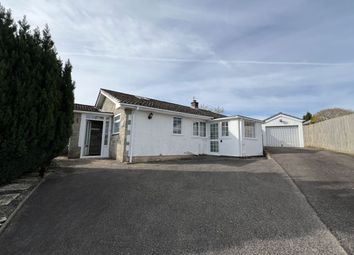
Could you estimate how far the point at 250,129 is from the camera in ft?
45.5

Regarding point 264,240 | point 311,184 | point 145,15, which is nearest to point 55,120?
point 145,15

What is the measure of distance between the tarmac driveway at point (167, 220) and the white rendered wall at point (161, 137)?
494 centimetres

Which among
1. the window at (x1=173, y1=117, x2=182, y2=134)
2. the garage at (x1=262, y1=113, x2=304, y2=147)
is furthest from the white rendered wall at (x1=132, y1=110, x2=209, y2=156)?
the garage at (x1=262, y1=113, x2=304, y2=147)

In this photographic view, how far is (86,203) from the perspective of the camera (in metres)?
4.49

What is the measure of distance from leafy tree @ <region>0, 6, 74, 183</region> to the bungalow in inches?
163

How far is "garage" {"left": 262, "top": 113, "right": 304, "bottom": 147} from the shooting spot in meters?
21.5

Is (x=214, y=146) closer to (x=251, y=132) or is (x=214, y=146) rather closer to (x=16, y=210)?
(x=251, y=132)

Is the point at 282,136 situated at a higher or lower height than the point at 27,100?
higher

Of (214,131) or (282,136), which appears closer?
(214,131)

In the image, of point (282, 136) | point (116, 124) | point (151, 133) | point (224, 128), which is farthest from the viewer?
point (282, 136)

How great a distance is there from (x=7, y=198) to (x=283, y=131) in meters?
24.5

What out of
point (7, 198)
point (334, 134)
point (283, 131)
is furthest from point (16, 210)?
point (283, 131)

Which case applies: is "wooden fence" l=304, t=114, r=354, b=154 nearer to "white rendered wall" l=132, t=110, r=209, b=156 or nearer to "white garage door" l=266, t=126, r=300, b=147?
"white garage door" l=266, t=126, r=300, b=147

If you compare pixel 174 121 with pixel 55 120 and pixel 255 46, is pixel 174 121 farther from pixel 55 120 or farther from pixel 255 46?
pixel 55 120
